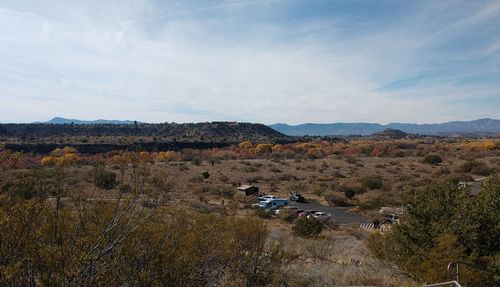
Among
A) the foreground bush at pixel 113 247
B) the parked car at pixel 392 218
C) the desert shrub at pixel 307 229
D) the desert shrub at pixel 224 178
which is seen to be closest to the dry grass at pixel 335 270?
the foreground bush at pixel 113 247

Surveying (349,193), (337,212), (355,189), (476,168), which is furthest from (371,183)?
(476,168)

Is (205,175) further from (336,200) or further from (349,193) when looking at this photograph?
(349,193)

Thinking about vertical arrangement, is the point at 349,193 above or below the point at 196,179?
below

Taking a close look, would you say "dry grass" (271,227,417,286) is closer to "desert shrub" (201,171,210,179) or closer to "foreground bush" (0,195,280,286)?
"foreground bush" (0,195,280,286)

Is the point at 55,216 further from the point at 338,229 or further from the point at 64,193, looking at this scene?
the point at 338,229

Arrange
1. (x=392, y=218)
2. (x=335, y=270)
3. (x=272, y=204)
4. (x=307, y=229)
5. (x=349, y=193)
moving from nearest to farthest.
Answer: (x=335, y=270) < (x=307, y=229) < (x=392, y=218) < (x=272, y=204) < (x=349, y=193)

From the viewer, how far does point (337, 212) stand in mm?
46844

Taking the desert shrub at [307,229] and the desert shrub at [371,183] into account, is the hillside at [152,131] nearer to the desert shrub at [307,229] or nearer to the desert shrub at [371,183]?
the desert shrub at [371,183]

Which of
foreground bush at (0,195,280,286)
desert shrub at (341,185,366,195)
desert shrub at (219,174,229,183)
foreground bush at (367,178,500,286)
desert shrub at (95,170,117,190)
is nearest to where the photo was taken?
foreground bush at (0,195,280,286)

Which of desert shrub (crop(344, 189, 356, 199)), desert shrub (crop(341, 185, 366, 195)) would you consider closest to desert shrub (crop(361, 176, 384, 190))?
desert shrub (crop(341, 185, 366, 195))

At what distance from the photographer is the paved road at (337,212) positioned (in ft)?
135

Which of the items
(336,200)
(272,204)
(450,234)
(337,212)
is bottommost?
(337,212)

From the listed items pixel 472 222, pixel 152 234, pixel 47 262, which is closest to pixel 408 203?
pixel 472 222

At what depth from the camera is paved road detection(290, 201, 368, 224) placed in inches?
1625
